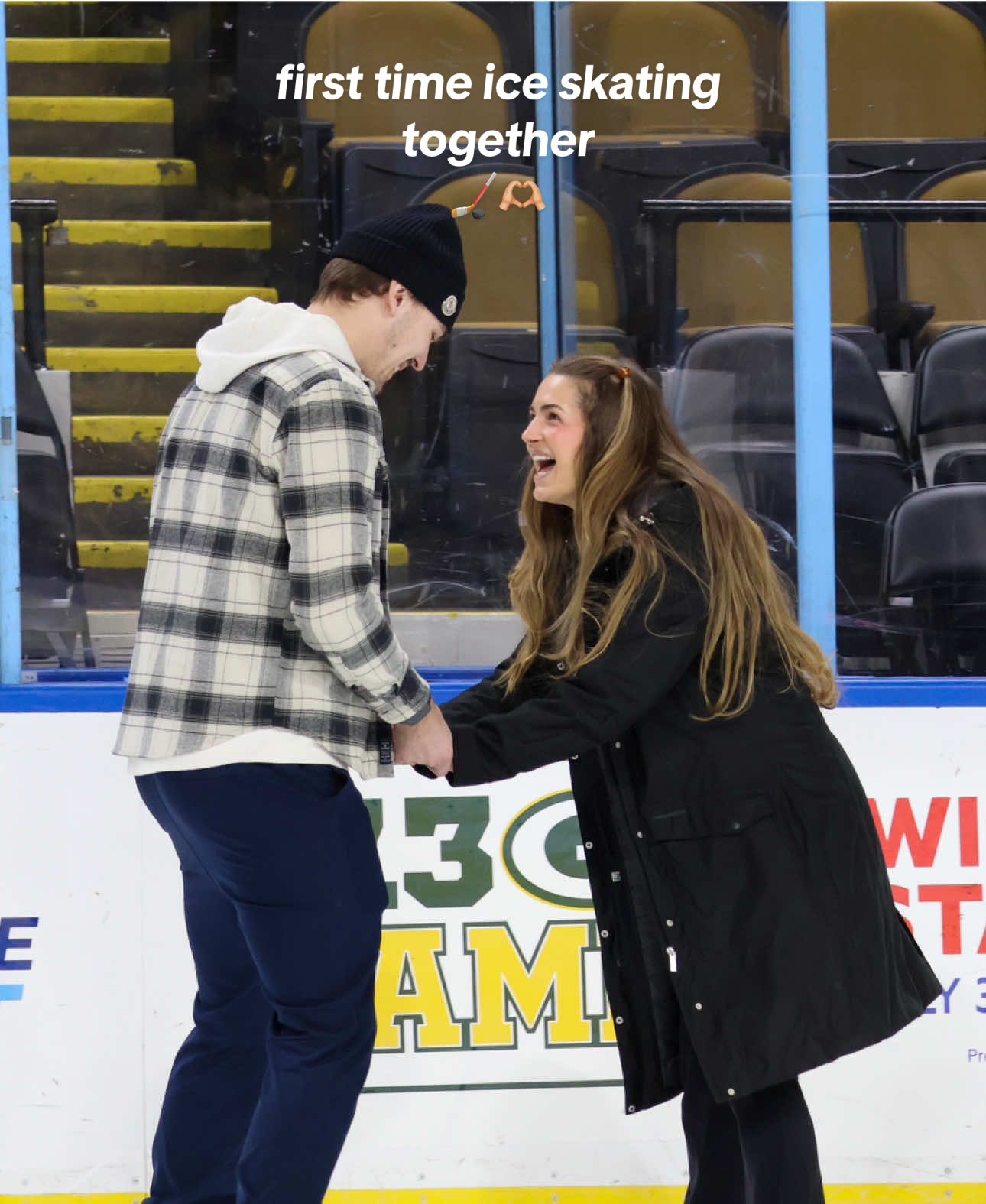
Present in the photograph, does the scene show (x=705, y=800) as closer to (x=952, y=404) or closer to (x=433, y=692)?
(x=433, y=692)

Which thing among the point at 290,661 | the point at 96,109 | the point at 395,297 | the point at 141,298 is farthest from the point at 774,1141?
the point at 96,109

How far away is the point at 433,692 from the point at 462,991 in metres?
0.51

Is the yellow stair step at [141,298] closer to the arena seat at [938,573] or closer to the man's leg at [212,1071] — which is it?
the man's leg at [212,1071]

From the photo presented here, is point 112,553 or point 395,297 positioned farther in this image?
point 112,553

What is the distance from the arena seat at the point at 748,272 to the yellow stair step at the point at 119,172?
0.95m

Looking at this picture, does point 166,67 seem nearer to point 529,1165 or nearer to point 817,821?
point 817,821

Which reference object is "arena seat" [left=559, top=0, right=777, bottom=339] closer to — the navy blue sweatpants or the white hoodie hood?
the white hoodie hood

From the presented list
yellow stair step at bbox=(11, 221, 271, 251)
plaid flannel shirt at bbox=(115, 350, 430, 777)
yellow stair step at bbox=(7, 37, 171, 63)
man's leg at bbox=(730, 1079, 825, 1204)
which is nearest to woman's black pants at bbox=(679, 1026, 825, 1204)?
man's leg at bbox=(730, 1079, 825, 1204)

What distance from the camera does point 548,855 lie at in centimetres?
253

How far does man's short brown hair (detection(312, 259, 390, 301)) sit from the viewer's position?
1914 mm

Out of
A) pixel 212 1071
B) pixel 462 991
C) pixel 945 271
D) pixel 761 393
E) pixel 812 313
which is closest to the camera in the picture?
pixel 212 1071

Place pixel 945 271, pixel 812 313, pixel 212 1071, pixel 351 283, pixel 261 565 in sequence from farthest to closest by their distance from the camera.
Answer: pixel 945 271 < pixel 812 313 < pixel 212 1071 < pixel 351 283 < pixel 261 565

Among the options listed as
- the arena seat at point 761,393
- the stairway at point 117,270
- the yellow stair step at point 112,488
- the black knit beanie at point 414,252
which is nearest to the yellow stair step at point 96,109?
the stairway at point 117,270

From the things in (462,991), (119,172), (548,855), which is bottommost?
(462,991)
